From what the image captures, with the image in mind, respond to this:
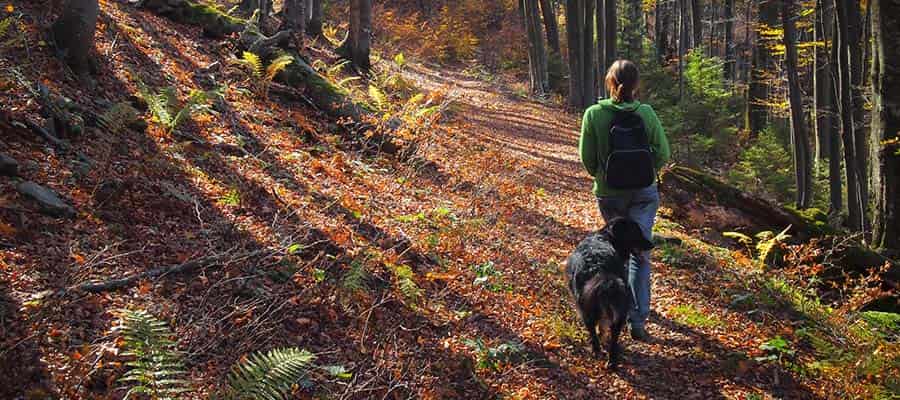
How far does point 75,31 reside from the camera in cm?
650

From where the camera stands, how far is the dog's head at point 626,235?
15.4ft

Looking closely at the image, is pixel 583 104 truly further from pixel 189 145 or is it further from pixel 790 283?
pixel 189 145

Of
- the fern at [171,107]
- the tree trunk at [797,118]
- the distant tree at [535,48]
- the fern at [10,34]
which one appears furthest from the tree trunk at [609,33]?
the fern at [10,34]

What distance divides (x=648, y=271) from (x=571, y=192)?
670 cm

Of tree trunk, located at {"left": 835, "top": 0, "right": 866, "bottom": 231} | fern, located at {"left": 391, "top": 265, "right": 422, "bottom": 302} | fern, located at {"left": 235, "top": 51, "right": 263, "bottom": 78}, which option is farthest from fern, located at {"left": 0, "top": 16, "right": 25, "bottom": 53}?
tree trunk, located at {"left": 835, "top": 0, "right": 866, "bottom": 231}

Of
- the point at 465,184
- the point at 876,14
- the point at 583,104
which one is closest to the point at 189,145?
the point at 465,184

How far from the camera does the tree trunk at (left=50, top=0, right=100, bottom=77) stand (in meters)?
6.44

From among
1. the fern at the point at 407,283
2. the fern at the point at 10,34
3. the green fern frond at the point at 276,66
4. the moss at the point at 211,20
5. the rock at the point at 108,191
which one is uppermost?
the moss at the point at 211,20

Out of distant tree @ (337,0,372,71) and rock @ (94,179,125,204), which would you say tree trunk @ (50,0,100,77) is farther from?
distant tree @ (337,0,372,71)

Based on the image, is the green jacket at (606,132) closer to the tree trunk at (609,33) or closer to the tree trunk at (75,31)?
the tree trunk at (75,31)

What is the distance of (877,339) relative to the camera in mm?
5199

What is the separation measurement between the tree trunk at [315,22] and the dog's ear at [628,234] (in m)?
16.5

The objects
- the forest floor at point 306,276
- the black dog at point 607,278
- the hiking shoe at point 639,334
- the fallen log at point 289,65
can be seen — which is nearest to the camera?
the forest floor at point 306,276

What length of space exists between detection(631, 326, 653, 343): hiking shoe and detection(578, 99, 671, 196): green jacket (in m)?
1.27
